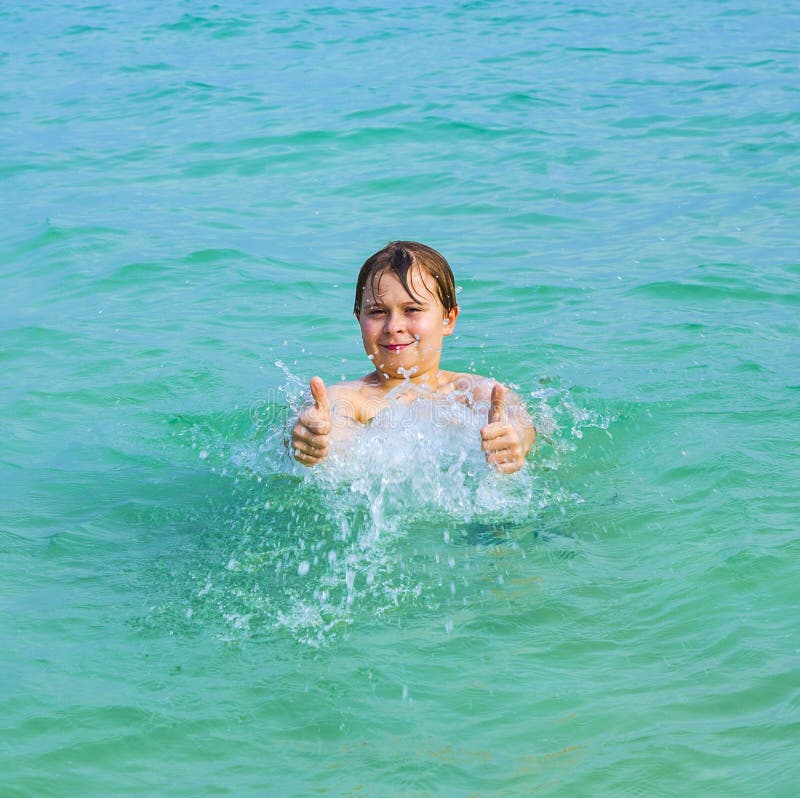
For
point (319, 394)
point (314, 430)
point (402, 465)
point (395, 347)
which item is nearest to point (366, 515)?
point (402, 465)

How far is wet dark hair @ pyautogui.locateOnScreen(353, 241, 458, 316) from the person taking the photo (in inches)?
189

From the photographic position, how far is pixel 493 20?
1666 centimetres

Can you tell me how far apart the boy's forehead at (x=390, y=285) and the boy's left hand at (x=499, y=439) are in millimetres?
842

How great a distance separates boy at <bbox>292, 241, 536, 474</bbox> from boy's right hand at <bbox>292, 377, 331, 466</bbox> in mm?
437

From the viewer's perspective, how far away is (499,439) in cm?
409

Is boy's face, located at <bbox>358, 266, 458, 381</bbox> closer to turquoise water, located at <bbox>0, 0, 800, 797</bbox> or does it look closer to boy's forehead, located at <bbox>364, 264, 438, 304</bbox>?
boy's forehead, located at <bbox>364, 264, 438, 304</bbox>

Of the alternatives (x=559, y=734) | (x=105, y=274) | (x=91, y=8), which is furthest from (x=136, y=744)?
(x=91, y=8)

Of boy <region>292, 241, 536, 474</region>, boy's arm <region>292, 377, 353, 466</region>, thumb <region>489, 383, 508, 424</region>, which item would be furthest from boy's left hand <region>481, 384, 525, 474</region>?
boy's arm <region>292, 377, 353, 466</region>

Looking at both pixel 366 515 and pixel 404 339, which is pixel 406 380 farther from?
pixel 366 515

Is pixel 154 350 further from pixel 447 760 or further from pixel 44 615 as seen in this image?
pixel 447 760

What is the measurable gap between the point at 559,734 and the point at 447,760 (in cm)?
32

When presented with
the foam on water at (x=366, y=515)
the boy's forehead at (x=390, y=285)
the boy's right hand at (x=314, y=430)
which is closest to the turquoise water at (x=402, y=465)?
the foam on water at (x=366, y=515)

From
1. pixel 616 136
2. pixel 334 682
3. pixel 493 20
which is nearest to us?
pixel 334 682

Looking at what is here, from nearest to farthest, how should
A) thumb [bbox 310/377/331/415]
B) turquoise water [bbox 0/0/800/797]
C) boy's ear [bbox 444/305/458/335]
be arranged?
turquoise water [bbox 0/0/800/797], thumb [bbox 310/377/331/415], boy's ear [bbox 444/305/458/335]
